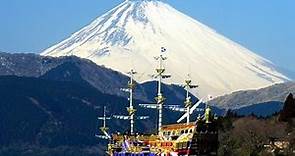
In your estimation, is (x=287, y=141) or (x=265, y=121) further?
(x=265, y=121)

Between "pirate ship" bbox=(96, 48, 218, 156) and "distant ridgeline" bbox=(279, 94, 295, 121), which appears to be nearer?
"pirate ship" bbox=(96, 48, 218, 156)

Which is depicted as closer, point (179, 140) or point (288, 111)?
point (179, 140)

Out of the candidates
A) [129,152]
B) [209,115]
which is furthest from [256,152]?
[209,115]

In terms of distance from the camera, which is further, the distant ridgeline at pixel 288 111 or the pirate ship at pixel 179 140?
the distant ridgeline at pixel 288 111

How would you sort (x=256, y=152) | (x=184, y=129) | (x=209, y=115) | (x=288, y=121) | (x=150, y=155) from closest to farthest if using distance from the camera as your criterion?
(x=209, y=115)
(x=184, y=129)
(x=150, y=155)
(x=256, y=152)
(x=288, y=121)

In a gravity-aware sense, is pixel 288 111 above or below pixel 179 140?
above

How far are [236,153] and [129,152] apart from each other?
19.6m

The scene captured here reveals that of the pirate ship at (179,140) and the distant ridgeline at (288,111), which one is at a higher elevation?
the distant ridgeline at (288,111)

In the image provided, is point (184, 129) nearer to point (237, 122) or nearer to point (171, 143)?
point (171, 143)

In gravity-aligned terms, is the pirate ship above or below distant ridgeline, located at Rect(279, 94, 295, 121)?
below

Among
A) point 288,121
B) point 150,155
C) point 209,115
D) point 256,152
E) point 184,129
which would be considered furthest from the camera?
point 288,121

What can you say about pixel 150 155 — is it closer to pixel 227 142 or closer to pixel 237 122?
pixel 227 142

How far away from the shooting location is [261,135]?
335 ft

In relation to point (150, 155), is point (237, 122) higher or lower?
higher
